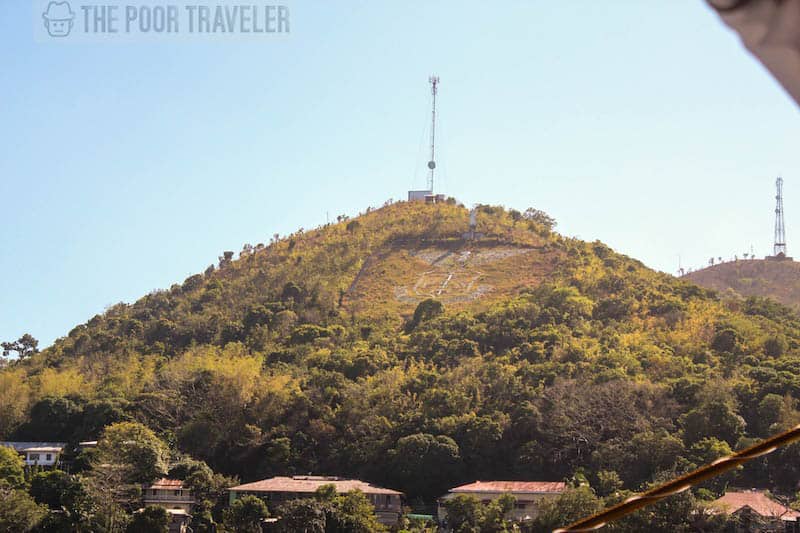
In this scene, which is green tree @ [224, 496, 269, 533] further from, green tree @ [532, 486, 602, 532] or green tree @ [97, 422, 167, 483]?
green tree @ [532, 486, 602, 532]

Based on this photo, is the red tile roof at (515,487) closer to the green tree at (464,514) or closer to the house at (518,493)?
the house at (518,493)

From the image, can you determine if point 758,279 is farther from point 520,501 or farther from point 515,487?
point 520,501

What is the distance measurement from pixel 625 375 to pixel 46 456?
25857mm

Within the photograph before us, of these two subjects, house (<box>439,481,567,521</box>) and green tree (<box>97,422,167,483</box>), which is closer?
house (<box>439,481,567,521</box>)

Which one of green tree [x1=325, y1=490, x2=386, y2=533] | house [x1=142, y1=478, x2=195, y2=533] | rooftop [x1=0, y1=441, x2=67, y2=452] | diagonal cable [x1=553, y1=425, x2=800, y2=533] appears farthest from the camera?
rooftop [x1=0, y1=441, x2=67, y2=452]

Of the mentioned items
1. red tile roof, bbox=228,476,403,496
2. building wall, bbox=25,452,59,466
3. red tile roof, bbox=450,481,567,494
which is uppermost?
building wall, bbox=25,452,59,466

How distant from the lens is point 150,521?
1561 inches

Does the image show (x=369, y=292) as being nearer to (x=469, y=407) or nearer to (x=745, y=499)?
(x=469, y=407)

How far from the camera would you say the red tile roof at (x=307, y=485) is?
140 feet

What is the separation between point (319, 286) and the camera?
2859 inches

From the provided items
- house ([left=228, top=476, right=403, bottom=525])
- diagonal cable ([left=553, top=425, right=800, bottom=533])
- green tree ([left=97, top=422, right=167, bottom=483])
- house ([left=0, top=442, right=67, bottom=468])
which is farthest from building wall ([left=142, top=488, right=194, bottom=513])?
diagonal cable ([left=553, top=425, right=800, bottom=533])

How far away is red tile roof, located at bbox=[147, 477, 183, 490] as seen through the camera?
44.8 m

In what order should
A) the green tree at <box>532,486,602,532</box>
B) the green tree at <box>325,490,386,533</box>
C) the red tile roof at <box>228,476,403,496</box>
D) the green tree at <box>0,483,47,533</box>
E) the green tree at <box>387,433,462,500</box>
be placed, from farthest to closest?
the green tree at <box>387,433,462,500</box>, the red tile roof at <box>228,476,403,496</box>, the green tree at <box>0,483,47,533</box>, the green tree at <box>325,490,386,533</box>, the green tree at <box>532,486,602,532</box>

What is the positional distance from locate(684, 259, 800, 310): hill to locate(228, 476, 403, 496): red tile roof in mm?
51068
